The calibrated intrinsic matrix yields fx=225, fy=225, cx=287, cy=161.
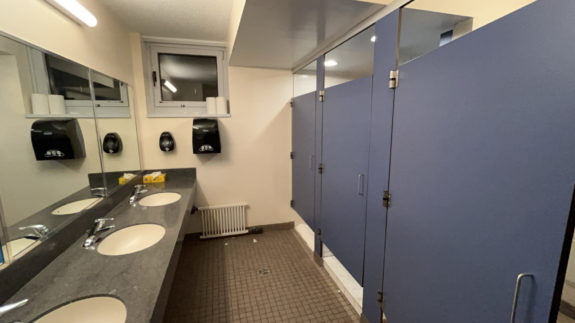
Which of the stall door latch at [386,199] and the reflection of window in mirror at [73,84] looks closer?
the reflection of window in mirror at [73,84]

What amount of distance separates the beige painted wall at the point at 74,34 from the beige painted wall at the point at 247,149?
742 millimetres

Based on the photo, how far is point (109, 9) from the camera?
1999 mm

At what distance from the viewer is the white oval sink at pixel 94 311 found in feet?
2.93

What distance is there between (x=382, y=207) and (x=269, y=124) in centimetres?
203

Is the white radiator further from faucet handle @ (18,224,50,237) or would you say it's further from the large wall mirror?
faucet handle @ (18,224,50,237)

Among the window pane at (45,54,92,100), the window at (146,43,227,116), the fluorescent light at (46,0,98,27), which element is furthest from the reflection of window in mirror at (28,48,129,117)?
the window at (146,43,227,116)

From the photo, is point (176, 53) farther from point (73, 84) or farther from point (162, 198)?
point (162, 198)

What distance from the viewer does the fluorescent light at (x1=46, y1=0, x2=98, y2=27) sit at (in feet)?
4.26

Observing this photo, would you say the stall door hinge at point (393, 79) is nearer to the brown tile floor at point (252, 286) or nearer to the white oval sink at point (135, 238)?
the white oval sink at point (135, 238)

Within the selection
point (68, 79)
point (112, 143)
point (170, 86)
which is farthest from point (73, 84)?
point (170, 86)

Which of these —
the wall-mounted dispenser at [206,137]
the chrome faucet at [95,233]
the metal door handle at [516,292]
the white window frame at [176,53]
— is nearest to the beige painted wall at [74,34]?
the white window frame at [176,53]

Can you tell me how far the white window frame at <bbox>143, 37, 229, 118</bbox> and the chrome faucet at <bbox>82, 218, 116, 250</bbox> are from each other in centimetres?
156

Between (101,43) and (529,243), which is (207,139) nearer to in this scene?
(101,43)

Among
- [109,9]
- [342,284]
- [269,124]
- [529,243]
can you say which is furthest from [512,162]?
[109,9]
